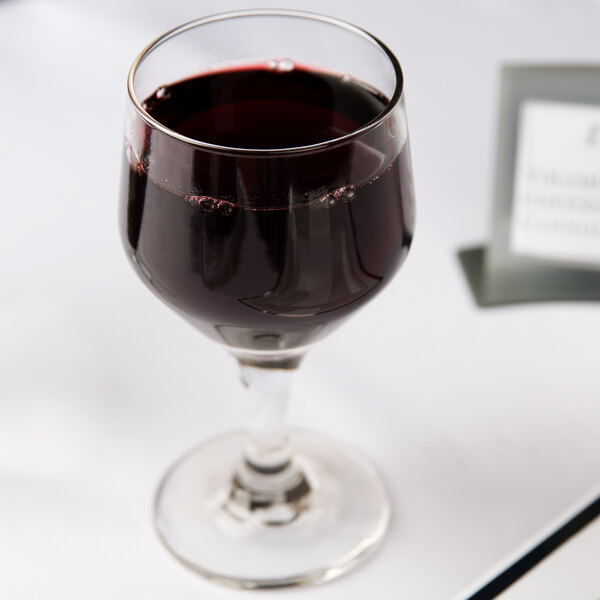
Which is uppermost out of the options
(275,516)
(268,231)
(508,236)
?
(268,231)

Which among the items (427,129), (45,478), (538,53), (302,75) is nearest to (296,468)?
(45,478)

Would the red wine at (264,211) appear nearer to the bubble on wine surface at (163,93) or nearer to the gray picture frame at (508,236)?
the bubble on wine surface at (163,93)

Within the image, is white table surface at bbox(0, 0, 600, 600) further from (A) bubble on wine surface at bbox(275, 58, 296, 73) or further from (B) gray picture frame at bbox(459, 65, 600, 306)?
(A) bubble on wine surface at bbox(275, 58, 296, 73)

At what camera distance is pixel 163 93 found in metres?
0.58

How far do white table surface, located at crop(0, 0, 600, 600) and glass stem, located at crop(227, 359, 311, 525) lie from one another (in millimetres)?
46

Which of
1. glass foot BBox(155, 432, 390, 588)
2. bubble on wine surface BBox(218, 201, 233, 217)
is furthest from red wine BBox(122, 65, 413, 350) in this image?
glass foot BBox(155, 432, 390, 588)

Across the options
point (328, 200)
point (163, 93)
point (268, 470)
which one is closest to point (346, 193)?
point (328, 200)

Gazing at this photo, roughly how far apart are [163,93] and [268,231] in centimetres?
14

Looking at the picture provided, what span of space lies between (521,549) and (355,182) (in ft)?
0.86

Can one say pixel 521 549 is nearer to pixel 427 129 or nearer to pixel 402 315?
pixel 402 315

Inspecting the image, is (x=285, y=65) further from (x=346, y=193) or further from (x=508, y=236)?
(x=508, y=236)

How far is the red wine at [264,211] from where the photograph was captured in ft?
1.61

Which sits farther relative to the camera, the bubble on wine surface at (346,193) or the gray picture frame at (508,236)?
the gray picture frame at (508,236)

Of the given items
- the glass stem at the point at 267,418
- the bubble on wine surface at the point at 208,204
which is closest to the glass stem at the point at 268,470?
the glass stem at the point at 267,418
